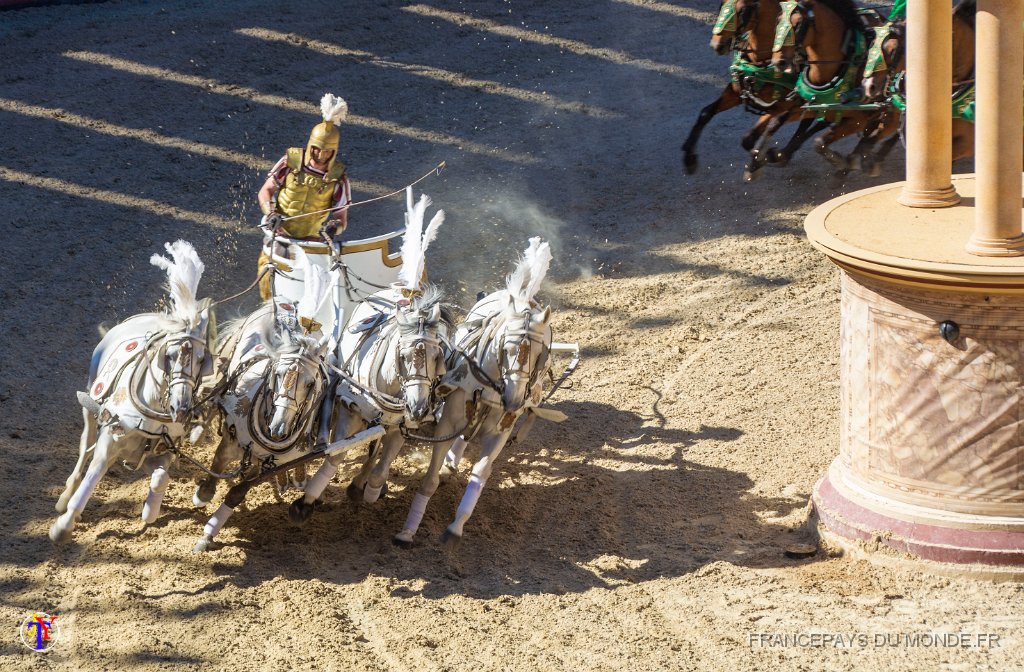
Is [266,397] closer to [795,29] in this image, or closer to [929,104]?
[929,104]

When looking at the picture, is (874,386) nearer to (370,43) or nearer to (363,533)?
(363,533)

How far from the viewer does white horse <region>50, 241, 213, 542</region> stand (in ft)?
21.7

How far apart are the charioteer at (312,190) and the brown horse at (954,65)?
198 inches

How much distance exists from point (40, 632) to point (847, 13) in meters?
8.44

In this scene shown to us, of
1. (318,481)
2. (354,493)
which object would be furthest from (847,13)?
(318,481)

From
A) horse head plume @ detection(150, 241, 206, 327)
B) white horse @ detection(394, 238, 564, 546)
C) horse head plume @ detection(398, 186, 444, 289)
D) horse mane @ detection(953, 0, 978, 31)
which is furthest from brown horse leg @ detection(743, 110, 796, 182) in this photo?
horse head plume @ detection(150, 241, 206, 327)

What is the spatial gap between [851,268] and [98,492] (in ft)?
15.3

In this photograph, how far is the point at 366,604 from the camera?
669 centimetres

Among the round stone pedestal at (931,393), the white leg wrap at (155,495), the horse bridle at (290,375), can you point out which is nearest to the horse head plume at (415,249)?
the horse bridle at (290,375)

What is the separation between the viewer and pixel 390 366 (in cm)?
709

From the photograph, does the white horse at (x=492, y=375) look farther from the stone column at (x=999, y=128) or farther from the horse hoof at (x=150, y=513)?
the stone column at (x=999, y=128)

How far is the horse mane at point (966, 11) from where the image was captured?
10688 millimetres

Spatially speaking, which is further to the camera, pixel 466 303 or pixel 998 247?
pixel 466 303

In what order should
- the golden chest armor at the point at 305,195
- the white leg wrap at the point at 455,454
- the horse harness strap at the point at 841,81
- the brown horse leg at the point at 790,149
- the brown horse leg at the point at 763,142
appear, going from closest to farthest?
1. the white leg wrap at the point at 455,454
2. the golden chest armor at the point at 305,195
3. the horse harness strap at the point at 841,81
4. the brown horse leg at the point at 763,142
5. the brown horse leg at the point at 790,149
